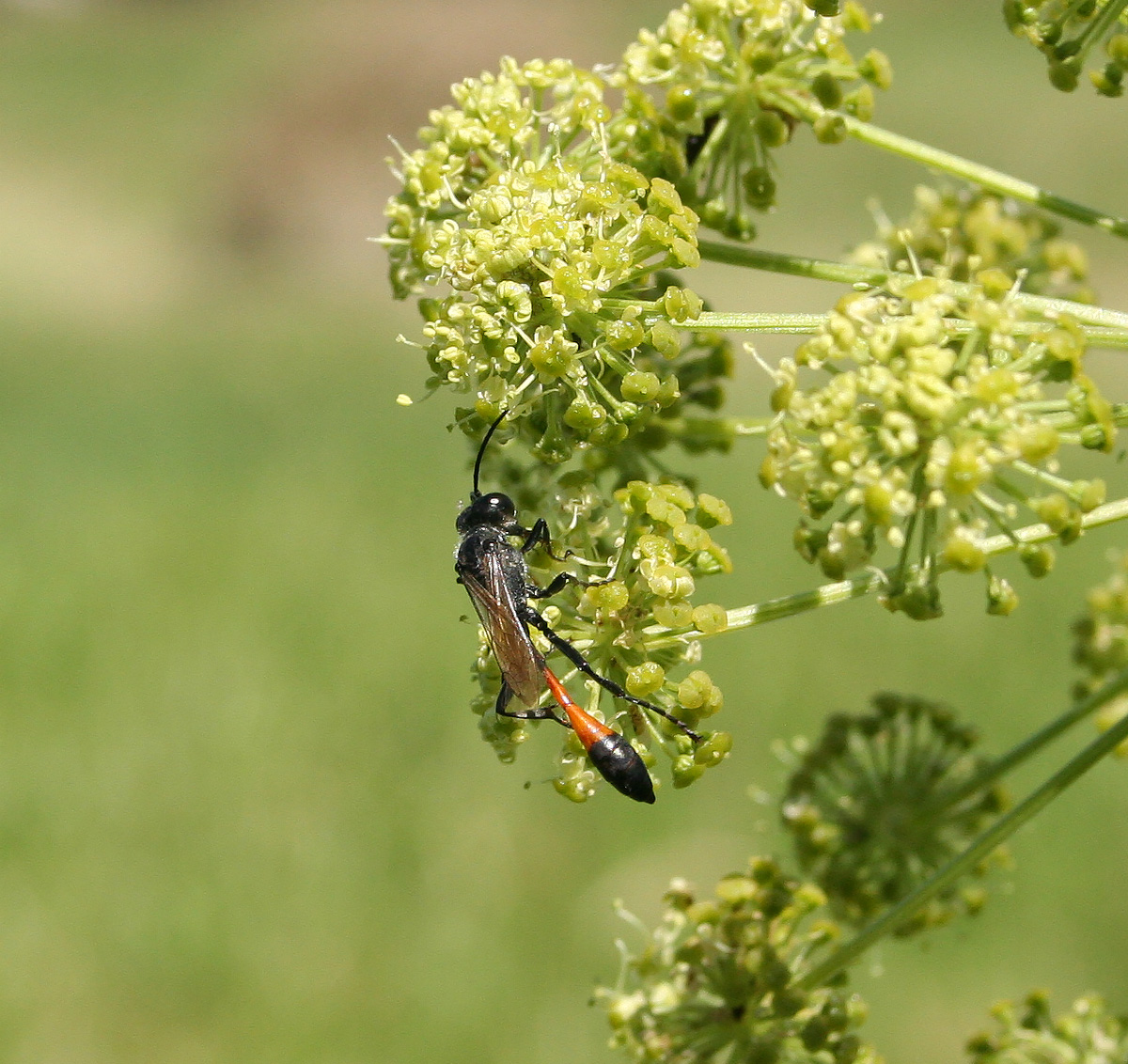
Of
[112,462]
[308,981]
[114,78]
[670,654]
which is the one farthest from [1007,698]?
[114,78]

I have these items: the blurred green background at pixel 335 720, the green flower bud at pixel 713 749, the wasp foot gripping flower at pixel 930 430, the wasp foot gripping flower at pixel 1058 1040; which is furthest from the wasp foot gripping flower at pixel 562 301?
the wasp foot gripping flower at pixel 1058 1040

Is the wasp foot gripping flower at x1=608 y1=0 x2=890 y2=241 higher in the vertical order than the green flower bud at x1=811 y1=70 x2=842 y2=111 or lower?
higher

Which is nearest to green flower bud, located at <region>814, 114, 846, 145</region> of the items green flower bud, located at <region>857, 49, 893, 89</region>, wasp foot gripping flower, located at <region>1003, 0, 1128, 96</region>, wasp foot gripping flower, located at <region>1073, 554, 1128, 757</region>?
green flower bud, located at <region>857, 49, 893, 89</region>

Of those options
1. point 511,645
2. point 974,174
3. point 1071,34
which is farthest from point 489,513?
point 1071,34

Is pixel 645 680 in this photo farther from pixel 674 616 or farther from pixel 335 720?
pixel 335 720

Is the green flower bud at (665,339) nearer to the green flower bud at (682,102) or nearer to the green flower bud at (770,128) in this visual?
the green flower bud at (682,102)

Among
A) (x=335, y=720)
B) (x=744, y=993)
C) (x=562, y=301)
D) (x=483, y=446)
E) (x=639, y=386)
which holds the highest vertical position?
(x=335, y=720)

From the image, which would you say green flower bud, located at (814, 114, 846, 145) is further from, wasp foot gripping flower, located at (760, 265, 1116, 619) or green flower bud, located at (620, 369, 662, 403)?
green flower bud, located at (620, 369, 662, 403)
